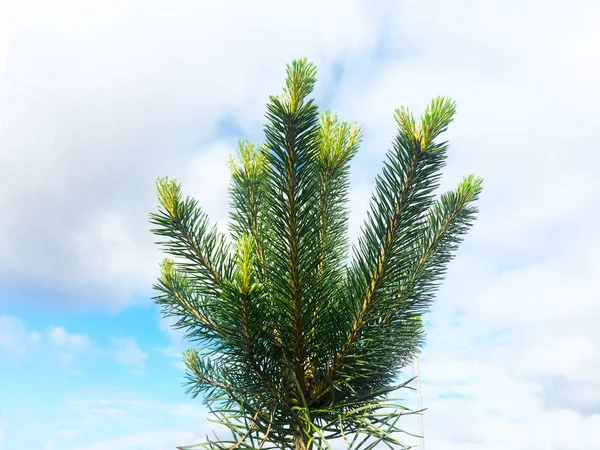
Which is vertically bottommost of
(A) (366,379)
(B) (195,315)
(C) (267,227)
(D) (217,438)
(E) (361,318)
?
(D) (217,438)

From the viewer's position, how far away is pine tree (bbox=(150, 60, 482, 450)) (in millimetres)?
1460

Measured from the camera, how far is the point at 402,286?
1635 mm

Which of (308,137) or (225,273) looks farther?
(225,273)

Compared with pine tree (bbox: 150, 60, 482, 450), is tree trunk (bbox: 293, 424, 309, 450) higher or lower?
lower

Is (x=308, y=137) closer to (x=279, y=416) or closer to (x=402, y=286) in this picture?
(x=402, y=286)

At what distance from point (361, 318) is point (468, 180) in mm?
606

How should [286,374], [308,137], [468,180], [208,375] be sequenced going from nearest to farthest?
[308,137] < [286,374] < [468,180] < [208,375]

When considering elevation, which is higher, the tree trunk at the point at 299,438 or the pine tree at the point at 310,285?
the pine tree at the point at 310,285

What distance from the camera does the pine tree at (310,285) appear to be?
146cm

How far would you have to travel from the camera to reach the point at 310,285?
156 cm

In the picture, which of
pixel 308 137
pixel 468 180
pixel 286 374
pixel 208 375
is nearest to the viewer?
pixel 308 137

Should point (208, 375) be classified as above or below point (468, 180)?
below

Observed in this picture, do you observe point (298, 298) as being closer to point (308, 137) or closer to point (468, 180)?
point (308, 137)

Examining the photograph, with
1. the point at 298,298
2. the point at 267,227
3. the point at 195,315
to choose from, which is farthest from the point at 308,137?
the point at 195,315
